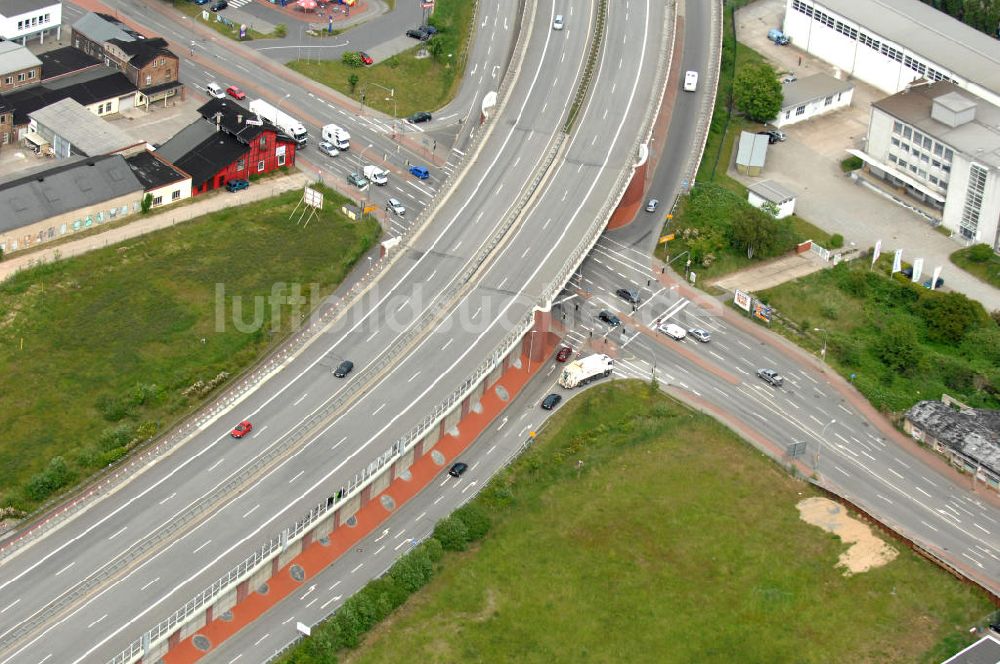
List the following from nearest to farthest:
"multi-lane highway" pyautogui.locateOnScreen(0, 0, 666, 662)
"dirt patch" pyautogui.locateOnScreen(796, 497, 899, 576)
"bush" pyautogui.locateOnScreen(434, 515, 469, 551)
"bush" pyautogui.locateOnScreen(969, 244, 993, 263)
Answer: "multi-lane highway" pyautogui.locateOnScreen(0, 0, 666, 662), "bush" pyautogui.locateOnScreen(434, 515, 469, 551), "dirt patch" pyautogui.locateOnScreen(796, 497, 899, 576), "bush" pyautogui.locateOnScreen(969, 244, 993, 263)

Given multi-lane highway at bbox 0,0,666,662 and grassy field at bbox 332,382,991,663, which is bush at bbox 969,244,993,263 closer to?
multi-lane highway at bbox 0,0,666,662

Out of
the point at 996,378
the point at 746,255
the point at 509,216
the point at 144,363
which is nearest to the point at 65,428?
the point at 144,363

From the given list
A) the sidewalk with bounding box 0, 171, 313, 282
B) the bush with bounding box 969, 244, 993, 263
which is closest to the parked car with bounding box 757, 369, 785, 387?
the bush with bounding box 969, 244, 993, 263

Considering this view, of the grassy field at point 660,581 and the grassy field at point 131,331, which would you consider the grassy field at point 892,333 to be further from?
the grassy field at point 131,331

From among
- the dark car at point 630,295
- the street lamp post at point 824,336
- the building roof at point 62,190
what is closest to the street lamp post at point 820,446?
the street lamp post at point 824,336

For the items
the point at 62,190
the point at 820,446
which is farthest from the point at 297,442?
the point at 820,446
